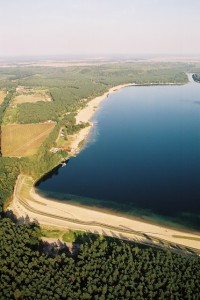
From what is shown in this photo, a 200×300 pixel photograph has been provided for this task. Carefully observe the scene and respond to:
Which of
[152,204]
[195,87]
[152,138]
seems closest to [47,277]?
[152,204]

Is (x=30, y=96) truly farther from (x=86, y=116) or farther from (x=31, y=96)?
(x=86, y=116)

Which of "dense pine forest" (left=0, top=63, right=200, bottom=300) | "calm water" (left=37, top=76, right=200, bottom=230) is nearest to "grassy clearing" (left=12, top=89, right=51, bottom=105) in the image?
"calm water" (left=37, top=76, right=200, bottom=230)

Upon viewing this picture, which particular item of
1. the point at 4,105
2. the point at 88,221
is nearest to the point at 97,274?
the point at 88,221

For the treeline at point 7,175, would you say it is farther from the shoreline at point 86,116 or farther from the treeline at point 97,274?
the treeline at point 97,274

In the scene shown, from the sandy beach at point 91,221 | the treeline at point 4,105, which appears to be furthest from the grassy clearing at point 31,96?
the sandy beach at point 91,221

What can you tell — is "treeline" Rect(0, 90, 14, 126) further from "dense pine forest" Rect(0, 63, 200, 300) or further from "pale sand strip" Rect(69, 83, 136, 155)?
"dense pine forest" Rect(0, 63, 200, 300)

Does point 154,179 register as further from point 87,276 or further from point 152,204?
point 87,276
